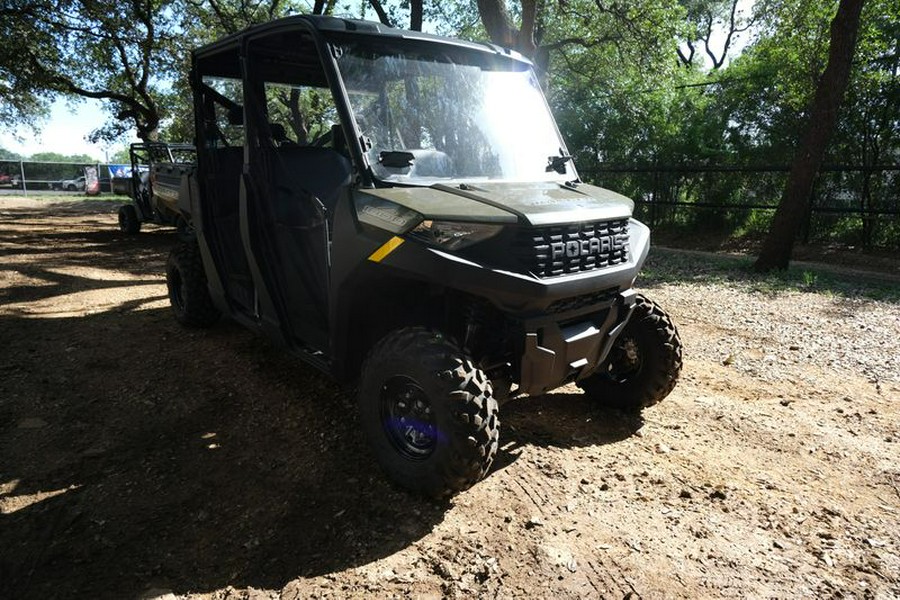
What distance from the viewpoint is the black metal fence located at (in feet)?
35.4

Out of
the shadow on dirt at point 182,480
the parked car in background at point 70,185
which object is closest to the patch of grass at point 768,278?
the shadow on dirt at point 182,480

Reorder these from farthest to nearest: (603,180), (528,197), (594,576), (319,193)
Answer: (603,180) → (319,193) → (528,197) → (594,576)

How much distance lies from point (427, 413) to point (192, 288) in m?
3.52

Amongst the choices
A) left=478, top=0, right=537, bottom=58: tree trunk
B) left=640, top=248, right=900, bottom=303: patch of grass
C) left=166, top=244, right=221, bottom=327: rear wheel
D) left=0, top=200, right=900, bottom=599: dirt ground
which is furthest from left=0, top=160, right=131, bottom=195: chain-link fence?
left=0, top=200, right=900, bottom=599: dirt ground

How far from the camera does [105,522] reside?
272 cm

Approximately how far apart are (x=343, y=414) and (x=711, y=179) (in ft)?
41.2

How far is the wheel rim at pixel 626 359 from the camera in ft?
12.1

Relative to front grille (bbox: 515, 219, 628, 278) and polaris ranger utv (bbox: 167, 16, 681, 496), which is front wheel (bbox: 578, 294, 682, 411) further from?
front grille (bbox: 515, 219, 628, 278)

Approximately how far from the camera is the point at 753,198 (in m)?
12.8

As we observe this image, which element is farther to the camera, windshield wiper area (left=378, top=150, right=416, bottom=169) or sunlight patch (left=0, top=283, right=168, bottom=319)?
sunlight patch (left=0, top=283, right=168, bottom=319)

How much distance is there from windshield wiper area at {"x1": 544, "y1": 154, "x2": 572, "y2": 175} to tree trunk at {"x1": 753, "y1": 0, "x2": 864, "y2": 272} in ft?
24.3

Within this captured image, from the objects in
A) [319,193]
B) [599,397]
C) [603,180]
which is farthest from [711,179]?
[319,193]

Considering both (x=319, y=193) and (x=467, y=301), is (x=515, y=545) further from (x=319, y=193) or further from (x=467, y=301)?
(x=319, y=193)

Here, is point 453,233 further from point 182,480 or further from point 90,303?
point 90,303
